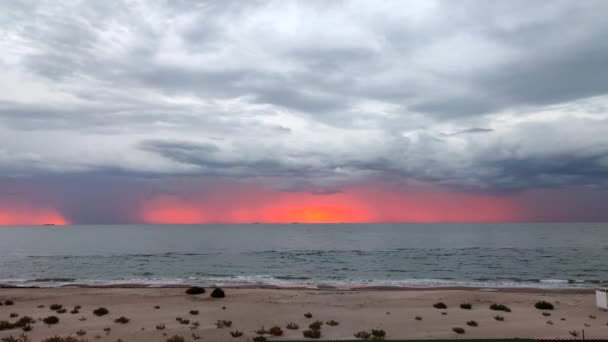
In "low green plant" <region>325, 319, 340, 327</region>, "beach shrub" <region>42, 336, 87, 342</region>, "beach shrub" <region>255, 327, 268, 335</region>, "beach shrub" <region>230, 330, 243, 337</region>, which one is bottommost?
"low green plant" <region>325, 319, 340, 327</region>

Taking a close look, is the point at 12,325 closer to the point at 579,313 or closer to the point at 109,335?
the point at 109,335

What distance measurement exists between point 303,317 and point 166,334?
8134 mm

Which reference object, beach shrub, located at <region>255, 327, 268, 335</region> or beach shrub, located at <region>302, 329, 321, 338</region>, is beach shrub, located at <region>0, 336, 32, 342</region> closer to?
beach shrub, located at <region>255, 327, 268, 335</region>

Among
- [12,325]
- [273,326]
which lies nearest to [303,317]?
[273,326]

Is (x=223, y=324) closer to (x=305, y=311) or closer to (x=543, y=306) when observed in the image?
(x=305, y=311)

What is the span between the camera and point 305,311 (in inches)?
1070

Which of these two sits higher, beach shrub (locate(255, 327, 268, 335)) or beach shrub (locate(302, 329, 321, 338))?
beach shrub (locate(302, 329, 321, 338))

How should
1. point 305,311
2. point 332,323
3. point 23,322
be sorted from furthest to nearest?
point 305,311 < point 332,323 < point 23,322

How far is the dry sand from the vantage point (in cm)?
2091

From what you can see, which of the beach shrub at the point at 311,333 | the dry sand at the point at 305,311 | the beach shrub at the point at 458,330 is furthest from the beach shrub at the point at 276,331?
the beach shrub at the point at 458,330

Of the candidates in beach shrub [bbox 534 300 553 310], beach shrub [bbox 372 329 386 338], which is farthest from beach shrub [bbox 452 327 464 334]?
beach shrub [bbox 534 300 553 310]

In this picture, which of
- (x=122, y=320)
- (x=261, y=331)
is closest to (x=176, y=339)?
(x=261, y=331)

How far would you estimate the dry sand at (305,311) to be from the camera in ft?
68.6

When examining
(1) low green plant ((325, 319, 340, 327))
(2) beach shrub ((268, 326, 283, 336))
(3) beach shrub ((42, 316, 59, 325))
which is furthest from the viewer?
(3) beach shrub ((42, 316, 59, 325))
